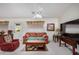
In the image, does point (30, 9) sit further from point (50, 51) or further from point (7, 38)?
point (50, 51)

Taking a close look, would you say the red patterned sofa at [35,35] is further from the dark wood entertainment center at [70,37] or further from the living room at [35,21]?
the dark wood entertainment center at [70,37]

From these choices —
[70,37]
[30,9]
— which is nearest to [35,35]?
[30,9]

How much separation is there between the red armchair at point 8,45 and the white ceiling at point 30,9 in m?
0.37

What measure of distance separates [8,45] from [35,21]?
0.53 meters

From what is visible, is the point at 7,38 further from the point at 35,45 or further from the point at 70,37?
the point at 70,37

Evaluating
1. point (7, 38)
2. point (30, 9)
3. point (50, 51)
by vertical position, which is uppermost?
point (30, 9)

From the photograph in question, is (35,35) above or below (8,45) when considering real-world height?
above

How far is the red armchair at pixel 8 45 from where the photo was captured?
1.69m

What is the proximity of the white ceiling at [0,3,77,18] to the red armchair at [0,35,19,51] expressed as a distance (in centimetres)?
37

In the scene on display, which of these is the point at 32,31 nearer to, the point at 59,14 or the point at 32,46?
the point at 32,46

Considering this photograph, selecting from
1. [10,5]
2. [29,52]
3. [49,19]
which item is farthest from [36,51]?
[10,5]

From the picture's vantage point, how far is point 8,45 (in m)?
1.73

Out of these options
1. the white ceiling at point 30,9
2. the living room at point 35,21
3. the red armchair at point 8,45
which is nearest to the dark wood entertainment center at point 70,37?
the living room at point 35,21

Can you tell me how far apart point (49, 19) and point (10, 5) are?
595 mm
